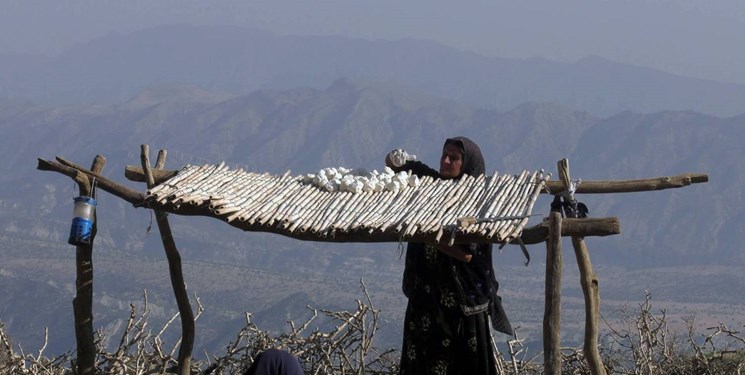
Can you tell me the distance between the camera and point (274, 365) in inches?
205

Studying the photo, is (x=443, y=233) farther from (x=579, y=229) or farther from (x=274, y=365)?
(x=274, y=365)

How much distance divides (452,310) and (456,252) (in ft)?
1.17

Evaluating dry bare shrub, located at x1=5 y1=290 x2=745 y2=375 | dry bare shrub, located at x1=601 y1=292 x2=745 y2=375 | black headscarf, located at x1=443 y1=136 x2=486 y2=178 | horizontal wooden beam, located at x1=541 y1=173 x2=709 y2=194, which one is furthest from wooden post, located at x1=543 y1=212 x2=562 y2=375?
dry bare shrub, located at x1=601 y1=292 x2=745 y2=375

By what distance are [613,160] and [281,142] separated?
54.5 metres

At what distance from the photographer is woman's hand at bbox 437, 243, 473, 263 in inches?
223

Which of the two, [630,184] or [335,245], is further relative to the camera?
[335,245]

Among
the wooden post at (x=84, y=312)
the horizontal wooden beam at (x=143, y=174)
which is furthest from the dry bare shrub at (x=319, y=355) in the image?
the horizontal wooden beam at (x=143, y=174)

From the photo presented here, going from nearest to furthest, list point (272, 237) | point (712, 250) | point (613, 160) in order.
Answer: point (272, 237)
point (712, 250)
point (613, 160)

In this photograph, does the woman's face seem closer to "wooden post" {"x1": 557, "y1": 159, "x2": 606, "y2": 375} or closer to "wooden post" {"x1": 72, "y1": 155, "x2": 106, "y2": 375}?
"wooden post" {"x1": 557, "y1": 159, "x2": 606, "y2": 375}

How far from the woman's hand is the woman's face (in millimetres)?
628

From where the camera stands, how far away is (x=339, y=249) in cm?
11675

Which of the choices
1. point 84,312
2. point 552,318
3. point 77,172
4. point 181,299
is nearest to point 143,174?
point 77,172

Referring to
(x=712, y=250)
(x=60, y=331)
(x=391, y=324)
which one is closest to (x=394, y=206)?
(x=391, y=324)

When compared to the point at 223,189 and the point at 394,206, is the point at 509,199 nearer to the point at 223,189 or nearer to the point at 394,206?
the point at 394,206
